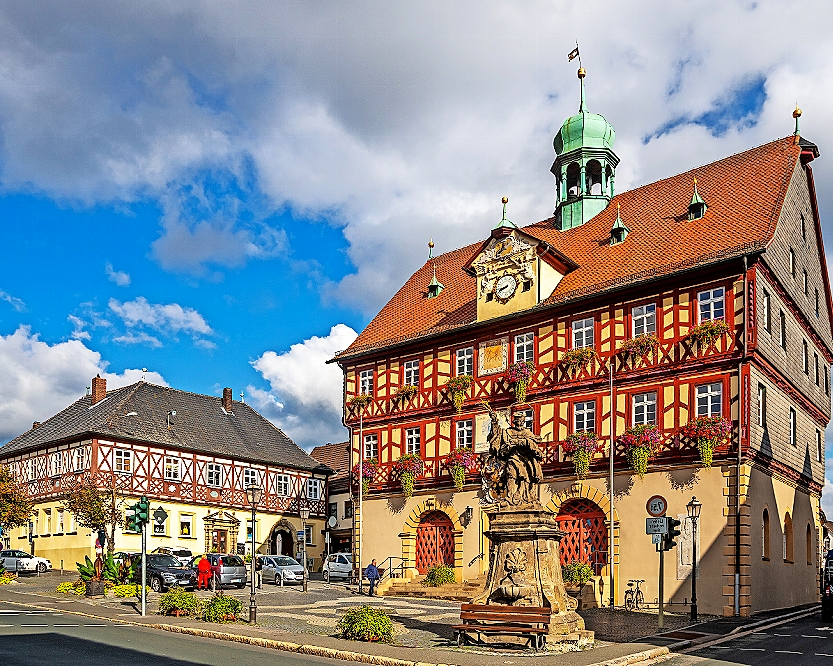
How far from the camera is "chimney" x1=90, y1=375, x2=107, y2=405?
6097 cm

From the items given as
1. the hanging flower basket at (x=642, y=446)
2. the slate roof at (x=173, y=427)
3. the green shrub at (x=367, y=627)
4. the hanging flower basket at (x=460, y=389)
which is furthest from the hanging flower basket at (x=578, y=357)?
the slate roof at (x=173, y=427)

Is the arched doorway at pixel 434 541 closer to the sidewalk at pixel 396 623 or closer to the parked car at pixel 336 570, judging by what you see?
the sidewalk at pixel 396 623

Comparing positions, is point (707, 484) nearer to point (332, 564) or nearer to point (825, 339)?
point (825, 339)

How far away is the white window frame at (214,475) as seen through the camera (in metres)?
58.2

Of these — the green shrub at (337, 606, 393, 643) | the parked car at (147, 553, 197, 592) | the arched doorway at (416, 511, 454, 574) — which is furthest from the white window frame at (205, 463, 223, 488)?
the green shrub at (337, 606, 393, 643)

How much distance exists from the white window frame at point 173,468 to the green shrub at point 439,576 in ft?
76.1

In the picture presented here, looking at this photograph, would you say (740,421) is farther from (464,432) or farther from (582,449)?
(464,432)

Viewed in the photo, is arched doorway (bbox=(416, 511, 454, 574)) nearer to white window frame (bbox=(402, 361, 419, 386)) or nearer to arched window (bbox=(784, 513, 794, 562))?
white window frame (bbox=(402, 361, 419, 386))

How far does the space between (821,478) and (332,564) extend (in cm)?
2351

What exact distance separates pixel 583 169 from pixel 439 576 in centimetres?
1984

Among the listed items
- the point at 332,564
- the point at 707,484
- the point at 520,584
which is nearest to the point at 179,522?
the point at 332,564

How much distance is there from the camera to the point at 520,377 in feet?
124

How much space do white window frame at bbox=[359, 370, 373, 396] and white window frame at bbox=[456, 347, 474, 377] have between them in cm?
531

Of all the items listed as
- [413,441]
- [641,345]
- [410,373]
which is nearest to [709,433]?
[641,345]
